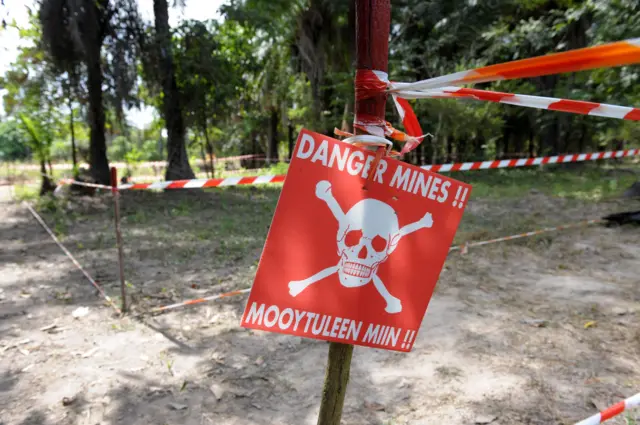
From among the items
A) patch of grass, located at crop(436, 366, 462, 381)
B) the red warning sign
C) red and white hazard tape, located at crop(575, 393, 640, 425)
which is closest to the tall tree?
patch of grass, located at crop(436, 366, 462, 381)

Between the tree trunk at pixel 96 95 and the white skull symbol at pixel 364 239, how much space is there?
11.0 m

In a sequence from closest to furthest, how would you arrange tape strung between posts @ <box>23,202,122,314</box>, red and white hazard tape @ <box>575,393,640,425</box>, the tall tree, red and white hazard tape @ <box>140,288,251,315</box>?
red and white hazard tape @ <box>575,393,640,425</box>
red and white hazard tape @ <box>140,288,251,315</box>
tape strung between posts @ <box>23,202,122,314</box>
the tall tree

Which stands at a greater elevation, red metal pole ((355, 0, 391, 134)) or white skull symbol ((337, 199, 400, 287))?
red metal pole ((355, 0, 391, 134))

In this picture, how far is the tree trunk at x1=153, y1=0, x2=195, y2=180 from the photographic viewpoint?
39.3 ft

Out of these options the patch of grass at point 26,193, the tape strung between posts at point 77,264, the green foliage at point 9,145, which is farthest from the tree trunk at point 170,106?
the green foliage at point 9,145

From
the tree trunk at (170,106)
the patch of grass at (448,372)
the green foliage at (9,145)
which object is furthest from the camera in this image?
the green foliage at (9,145)

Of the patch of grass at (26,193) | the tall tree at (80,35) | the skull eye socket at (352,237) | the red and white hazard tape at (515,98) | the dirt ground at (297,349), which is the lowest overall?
the dirt ground at (297,349)

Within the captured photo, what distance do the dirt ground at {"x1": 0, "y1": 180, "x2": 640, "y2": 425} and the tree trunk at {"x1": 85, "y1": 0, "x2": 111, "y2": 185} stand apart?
5.99 metres

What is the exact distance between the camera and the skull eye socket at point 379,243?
4.05ft

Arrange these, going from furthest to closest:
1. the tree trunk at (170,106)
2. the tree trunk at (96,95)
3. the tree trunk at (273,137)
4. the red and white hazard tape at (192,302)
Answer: the tree trunk at (273,137) < the tree trunk at (170,106) < the tree trunk at (96,95) < the red and white hazard tape at (192,302)

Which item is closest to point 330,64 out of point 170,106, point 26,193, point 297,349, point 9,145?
point 170,106

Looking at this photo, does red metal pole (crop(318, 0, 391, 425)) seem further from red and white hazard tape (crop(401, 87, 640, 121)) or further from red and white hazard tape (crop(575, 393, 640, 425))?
red and white hazard tape (crop(575, 393, 640, 425))

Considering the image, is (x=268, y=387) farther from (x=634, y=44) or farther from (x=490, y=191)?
(x=490, y=191)

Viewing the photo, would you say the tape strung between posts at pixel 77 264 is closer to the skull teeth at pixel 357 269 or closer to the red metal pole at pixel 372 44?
the skull teeth at pixel 357 269
